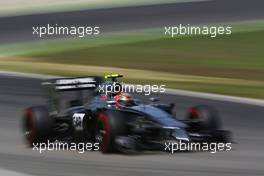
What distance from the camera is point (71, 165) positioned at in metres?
10.3

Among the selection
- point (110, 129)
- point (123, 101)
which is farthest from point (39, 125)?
point (110, 129)

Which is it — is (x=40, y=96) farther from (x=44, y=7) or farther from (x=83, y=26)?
(x=44, y=7)

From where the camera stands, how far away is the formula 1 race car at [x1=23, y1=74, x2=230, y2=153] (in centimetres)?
1094

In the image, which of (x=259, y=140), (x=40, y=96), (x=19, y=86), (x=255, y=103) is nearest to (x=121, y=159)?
(x=259, y=140)

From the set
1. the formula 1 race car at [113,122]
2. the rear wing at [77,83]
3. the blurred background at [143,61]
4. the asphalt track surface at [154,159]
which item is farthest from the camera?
the rear wing at [77,83]

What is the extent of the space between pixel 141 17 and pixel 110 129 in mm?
18237

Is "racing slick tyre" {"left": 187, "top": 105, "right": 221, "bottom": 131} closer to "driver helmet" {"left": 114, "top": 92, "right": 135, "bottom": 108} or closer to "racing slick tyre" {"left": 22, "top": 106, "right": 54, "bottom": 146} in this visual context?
"driver helmet" {"left": 114, "top": 92, "right": 135, "bottom": 108}

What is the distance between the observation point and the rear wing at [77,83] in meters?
12.8

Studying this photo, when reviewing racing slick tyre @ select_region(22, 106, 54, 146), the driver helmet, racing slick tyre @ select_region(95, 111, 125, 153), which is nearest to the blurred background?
racing slick tyre @ select_region(95, 111, 125, 153)

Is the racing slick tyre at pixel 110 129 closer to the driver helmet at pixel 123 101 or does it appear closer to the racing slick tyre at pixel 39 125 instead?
the driver helmet at pixel 123 101

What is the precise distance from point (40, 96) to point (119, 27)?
35.6ft

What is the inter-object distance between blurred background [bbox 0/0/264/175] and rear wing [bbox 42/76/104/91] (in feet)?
3.32

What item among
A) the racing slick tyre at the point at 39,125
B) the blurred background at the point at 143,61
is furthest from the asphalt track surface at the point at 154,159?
the racing slick tyre at the point at 39,125

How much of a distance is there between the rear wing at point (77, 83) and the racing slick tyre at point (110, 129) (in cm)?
180
